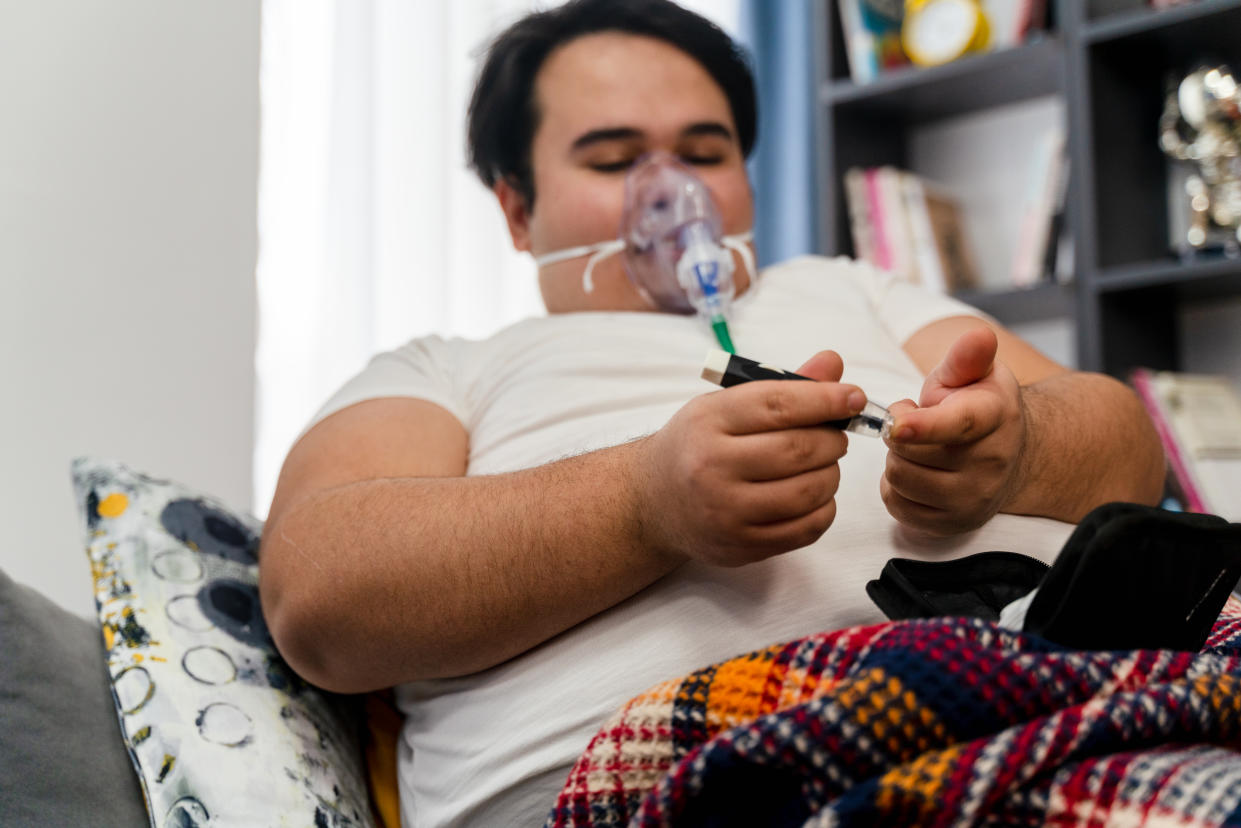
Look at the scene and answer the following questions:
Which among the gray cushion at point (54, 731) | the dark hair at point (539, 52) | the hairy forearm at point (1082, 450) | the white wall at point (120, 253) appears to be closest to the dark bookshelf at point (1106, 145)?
the dark hair at point (539, 52)

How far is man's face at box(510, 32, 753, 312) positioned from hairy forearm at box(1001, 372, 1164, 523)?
0.44 m

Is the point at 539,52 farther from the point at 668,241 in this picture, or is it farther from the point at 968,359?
the point at 968,359

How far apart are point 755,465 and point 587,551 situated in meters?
0.17

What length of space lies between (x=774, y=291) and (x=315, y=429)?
1.76 feet

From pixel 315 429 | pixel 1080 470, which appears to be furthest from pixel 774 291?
pixel 315 429

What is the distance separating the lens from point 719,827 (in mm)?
577

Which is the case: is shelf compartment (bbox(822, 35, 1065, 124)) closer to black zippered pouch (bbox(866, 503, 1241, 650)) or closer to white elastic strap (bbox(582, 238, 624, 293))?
white elastic strap (bbox(582, 238, 624, 293))

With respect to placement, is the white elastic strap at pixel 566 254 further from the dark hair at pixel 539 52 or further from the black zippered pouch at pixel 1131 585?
the black zippered pouch at pixel 1131 585

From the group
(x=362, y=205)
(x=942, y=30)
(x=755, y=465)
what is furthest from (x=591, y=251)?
(x=942, y=30)

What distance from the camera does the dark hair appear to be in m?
1.43

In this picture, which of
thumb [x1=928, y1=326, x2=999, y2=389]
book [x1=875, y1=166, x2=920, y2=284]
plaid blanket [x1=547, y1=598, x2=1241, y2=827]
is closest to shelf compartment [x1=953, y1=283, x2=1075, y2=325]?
book [x1=875, y1=166, x2=920, y2=284]

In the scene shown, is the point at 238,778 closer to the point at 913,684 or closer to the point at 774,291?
the point at 913,684

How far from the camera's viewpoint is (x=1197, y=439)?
1913mm

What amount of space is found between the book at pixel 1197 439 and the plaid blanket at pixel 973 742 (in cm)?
142
